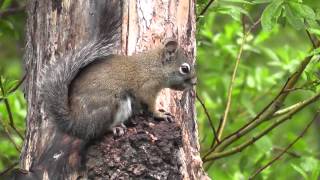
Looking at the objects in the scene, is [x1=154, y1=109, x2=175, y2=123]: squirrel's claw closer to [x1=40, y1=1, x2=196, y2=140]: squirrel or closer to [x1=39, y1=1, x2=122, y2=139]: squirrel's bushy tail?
[x1=40, y1=1, x2=196, y2=140]: squirrel

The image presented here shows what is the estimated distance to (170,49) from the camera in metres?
3.60

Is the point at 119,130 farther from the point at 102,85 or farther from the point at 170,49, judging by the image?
the point at 170,49

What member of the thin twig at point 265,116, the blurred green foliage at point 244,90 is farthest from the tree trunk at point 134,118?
the thin twig at point 265,116

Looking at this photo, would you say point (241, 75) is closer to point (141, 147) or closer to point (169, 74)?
point (169, 74)

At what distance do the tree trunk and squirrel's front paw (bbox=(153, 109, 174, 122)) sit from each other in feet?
0.13

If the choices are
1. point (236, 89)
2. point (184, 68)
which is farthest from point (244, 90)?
point (184, 68)

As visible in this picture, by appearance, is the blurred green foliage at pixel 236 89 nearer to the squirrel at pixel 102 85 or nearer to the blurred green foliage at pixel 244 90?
the blurred green foliage at pixel 244 90

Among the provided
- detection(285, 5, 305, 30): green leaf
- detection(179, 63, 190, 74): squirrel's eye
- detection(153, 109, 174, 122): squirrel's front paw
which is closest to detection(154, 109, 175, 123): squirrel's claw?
detection(153, 109, 174, 122): squirrel's front paw

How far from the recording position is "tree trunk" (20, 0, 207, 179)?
10.2 ft

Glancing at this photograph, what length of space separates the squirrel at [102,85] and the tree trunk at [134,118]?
0.05 m

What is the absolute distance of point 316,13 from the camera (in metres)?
3.73

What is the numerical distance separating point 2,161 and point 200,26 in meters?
1.96

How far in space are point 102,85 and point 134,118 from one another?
0.76ft

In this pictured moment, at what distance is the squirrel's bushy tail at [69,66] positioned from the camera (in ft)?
10.9
